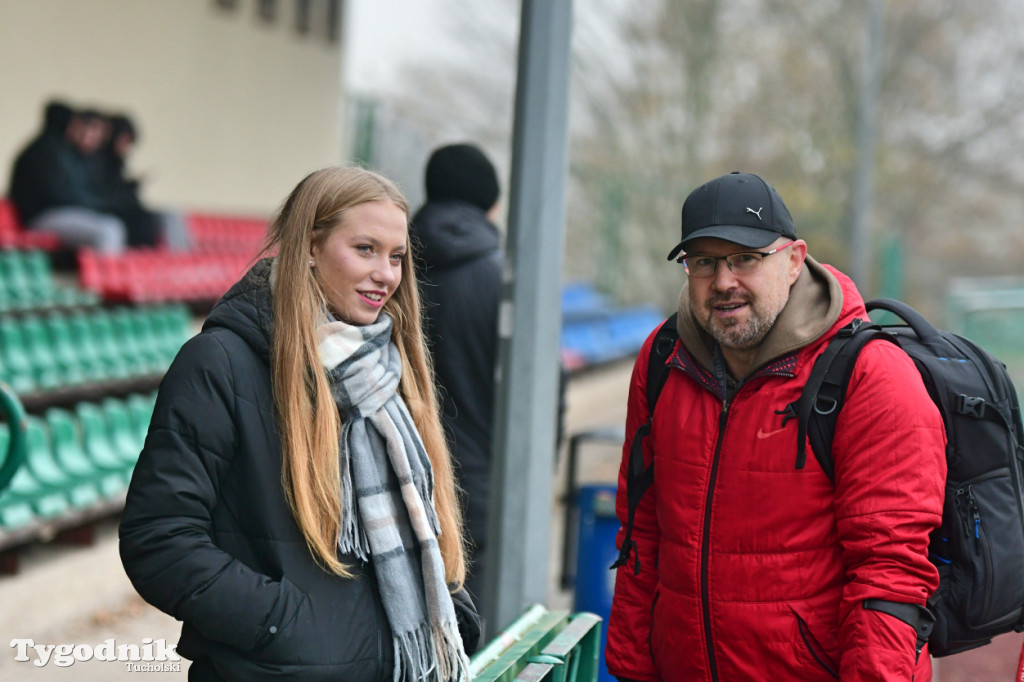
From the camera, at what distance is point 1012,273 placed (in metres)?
36.0

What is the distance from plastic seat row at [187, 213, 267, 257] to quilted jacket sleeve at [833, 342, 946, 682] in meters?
12.3

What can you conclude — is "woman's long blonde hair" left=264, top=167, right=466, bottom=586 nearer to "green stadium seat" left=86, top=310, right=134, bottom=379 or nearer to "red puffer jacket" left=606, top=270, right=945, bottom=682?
"red puffer jacket" left=606, top=270, right=945, bottom=682

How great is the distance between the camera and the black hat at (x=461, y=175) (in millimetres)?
4016

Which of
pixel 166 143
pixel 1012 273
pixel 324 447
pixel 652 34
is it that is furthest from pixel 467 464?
pixel 1012 273

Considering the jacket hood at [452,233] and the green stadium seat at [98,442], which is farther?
the green stadium seat at [98,442]

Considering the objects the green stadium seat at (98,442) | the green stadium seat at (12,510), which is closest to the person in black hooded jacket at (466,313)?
the green stadium seat at (12,510)

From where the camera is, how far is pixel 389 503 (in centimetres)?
227

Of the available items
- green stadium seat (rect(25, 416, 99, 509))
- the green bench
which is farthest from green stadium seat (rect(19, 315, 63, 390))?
the green bench

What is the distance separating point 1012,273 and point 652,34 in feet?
48.5

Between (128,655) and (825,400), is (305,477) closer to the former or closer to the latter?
(825,400)

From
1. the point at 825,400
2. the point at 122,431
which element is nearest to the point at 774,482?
the point at 825,400

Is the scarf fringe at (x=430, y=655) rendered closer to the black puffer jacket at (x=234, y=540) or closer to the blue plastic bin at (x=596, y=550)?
the black puffer jacket at (x=234, y=540)

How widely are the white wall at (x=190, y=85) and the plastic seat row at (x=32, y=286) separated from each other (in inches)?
126

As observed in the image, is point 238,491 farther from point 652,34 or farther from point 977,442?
point 652,34
